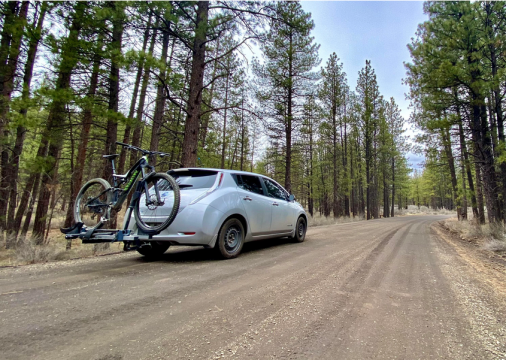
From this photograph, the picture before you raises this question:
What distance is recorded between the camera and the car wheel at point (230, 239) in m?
4.26

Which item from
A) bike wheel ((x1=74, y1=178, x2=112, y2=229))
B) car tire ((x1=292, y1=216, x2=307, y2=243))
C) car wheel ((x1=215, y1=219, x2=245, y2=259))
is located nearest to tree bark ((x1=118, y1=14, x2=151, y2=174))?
bike wheel ((x1=74, y1=178, x2=112, y2=229))

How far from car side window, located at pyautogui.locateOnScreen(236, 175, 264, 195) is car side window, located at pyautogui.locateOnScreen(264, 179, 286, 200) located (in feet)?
1.01

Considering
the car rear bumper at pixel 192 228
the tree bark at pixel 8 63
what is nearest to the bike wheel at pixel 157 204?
the car rear bumper at pixel 192 228

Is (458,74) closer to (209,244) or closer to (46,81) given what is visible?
(209,244)

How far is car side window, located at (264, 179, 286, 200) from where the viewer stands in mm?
5793

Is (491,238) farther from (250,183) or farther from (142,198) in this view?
(142,198)

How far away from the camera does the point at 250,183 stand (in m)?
5.26

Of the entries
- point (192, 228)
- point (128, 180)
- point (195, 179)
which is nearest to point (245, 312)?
point (192, 228)

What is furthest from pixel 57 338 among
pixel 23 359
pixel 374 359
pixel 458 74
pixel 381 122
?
pixel 381 122

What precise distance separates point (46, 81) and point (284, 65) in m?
14.0

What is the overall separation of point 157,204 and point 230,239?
4.58 ft

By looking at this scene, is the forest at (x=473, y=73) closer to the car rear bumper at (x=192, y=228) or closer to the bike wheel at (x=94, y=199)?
the car rear bumper at (x=192, y=228)

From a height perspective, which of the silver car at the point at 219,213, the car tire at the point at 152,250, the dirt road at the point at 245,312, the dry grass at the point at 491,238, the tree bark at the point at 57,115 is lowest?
the dirt road at the point at 245,312

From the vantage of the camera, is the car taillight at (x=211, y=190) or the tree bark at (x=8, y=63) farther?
the tree bark at (x=8, y=63)
